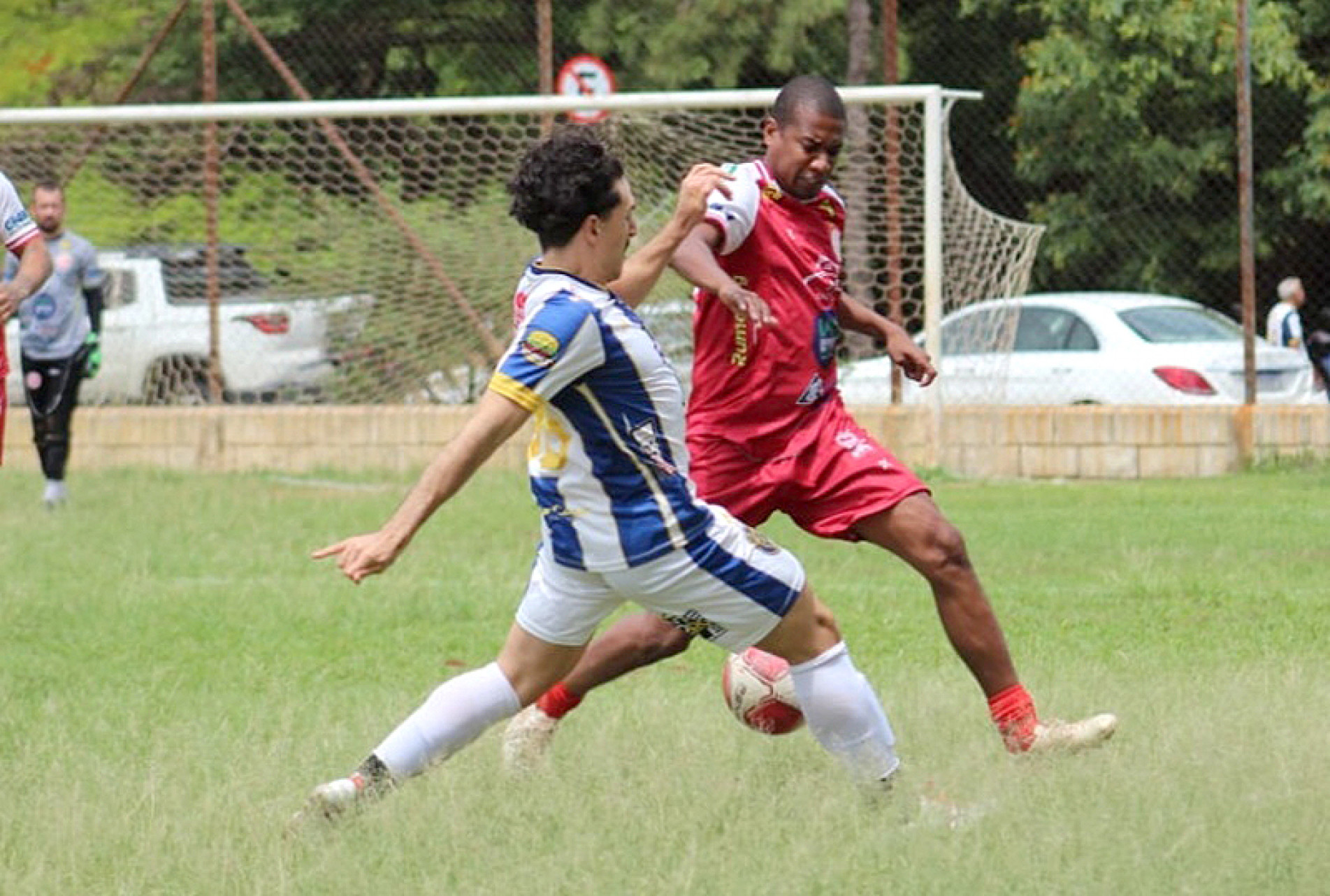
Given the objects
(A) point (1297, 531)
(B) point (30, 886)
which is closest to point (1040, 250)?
(A) point (1297, 531)

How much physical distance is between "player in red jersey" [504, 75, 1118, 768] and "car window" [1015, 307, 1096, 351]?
1304 cm

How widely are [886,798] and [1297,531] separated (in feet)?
24.9

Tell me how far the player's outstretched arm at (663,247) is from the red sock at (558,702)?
1558 millimetres

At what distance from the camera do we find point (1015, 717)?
6.96 m

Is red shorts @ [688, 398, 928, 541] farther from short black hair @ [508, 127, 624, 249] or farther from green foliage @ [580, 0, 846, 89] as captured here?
green foliage @ [580, 0, 846, 89]

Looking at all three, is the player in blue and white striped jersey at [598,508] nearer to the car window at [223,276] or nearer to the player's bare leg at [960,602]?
the player's bare leg at [960,602]

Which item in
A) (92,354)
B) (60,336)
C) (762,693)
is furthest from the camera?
(92,354)

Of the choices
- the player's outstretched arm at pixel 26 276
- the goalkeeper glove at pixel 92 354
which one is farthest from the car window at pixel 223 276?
the player's outstretched arm at pixel 26 276

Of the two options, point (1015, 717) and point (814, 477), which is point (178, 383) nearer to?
point (814, 477)

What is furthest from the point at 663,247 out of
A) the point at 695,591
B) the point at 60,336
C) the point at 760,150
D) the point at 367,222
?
the point at 367,222

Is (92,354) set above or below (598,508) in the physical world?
below

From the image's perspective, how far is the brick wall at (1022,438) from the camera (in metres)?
17.5

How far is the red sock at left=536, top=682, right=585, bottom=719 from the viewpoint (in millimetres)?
7344

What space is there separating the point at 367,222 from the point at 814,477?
12.0 m
